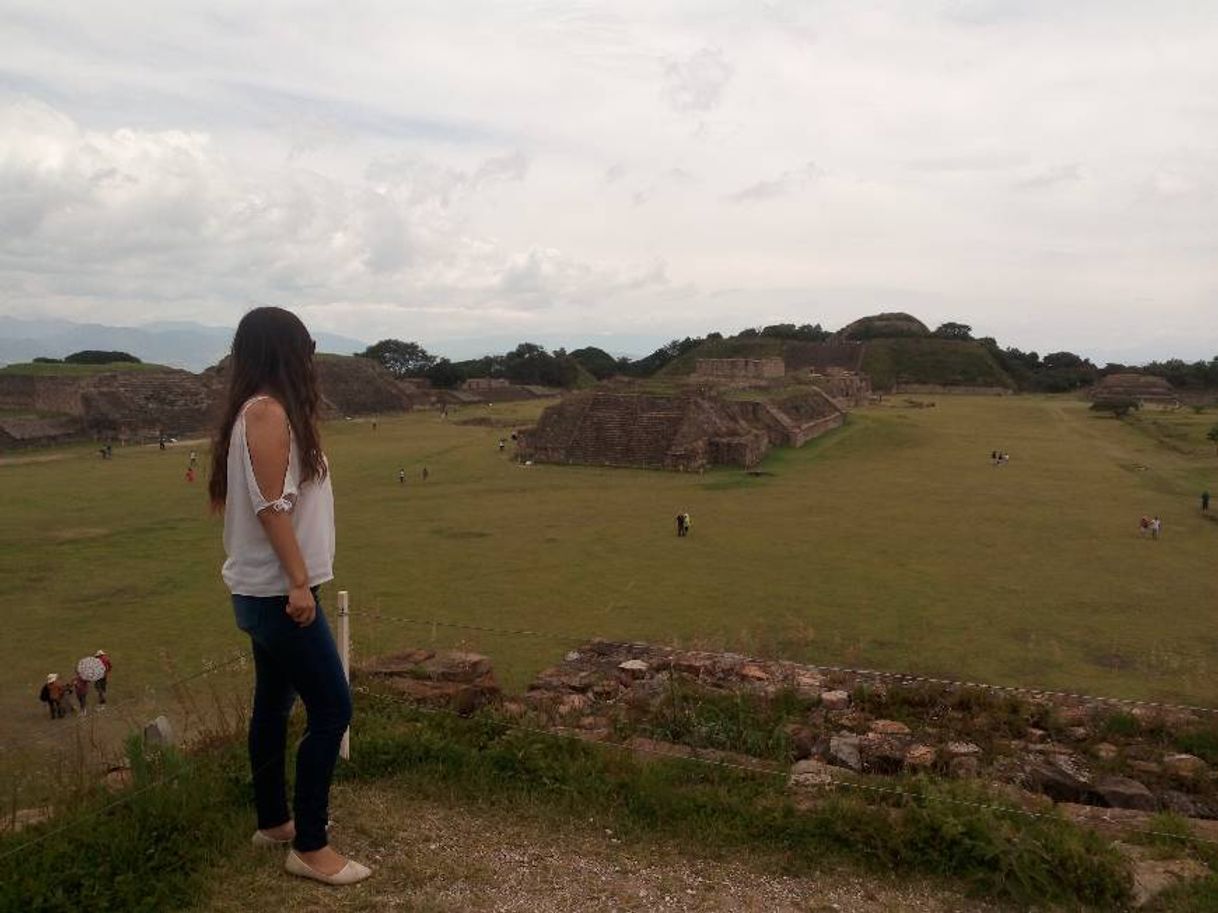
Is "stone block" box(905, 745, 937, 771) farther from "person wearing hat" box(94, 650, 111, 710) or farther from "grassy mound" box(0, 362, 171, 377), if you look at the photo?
"grassy mound" box(0, 362, 171, 377)

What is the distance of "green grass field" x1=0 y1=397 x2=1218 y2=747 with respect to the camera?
927cm

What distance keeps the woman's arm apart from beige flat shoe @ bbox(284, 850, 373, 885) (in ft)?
3.03

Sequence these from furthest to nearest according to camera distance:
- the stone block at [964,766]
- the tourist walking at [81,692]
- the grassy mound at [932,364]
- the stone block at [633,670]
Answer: the grassy mound at [932,364]
the tourist walking at [81,692]
the stone block at [633,670]
the stone block at [964,766]

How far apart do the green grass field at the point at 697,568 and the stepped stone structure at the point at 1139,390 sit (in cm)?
3018

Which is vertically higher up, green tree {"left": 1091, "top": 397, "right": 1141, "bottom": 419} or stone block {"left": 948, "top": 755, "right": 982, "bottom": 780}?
green tree {"left": 1091, "top": 397, "right": 1141, "bottom": 419}

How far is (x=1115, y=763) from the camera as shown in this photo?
5.34 m

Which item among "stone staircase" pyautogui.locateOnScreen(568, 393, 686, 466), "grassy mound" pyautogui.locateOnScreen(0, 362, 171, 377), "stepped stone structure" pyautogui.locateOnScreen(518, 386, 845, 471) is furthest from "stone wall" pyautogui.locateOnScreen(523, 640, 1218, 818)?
"grassy mound" pyautogui.locateOnScreen(0, 362, 171, 377)

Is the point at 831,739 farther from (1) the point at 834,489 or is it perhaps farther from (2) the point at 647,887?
(1) the point at 834,489

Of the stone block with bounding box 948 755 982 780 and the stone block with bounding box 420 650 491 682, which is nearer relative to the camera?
the stone block with bounding box 948 755 982 780

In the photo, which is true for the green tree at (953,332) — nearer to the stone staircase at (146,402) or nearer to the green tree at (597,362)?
the green tree at (597,362)

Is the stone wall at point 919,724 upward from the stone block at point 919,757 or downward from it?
downward

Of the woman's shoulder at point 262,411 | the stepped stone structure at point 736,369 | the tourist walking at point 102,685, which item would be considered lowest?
the tourist walking at point 102,685

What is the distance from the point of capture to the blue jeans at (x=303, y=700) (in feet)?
9.61

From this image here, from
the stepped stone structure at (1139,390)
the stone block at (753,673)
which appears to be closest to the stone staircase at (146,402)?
the stone block at (753,673)
